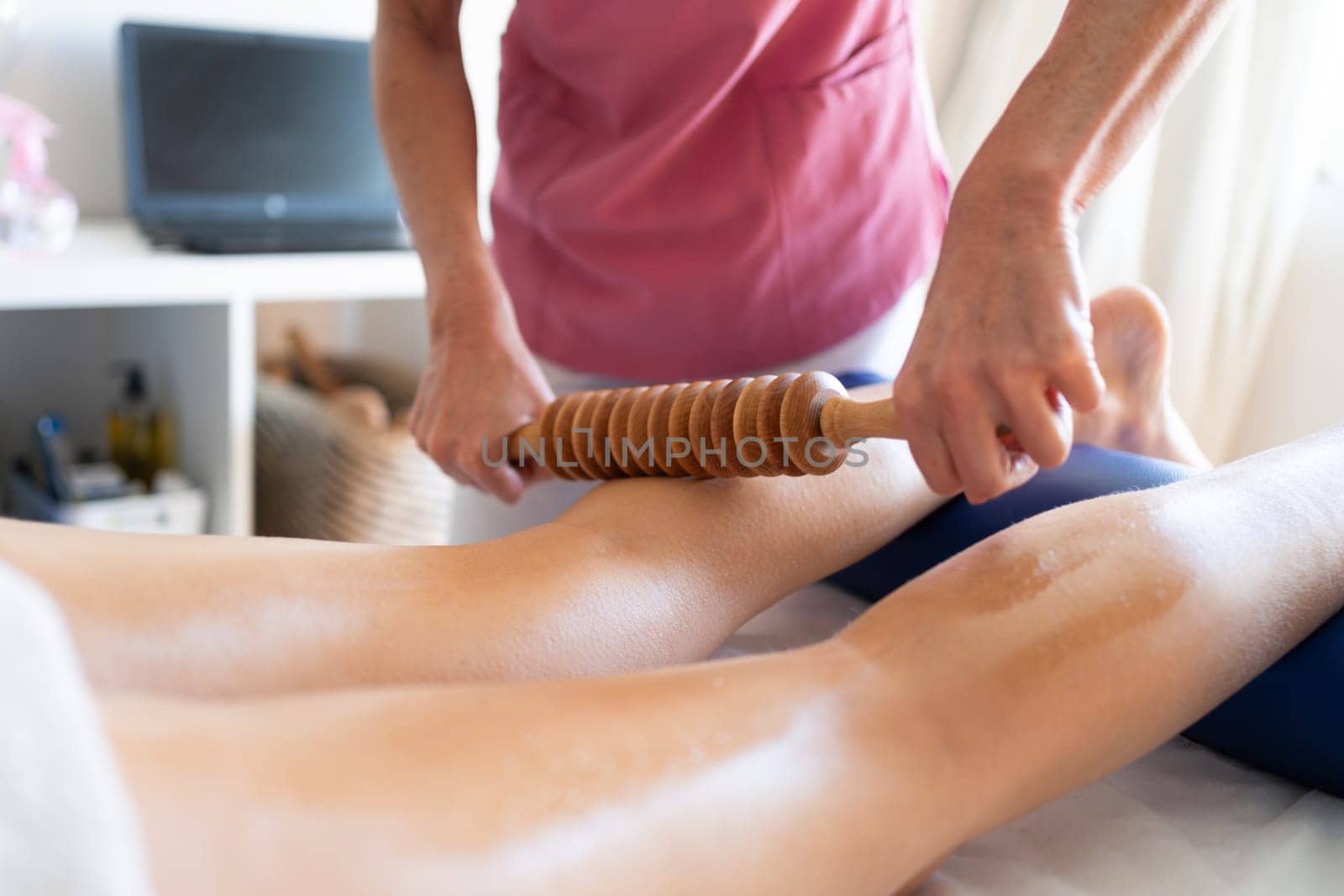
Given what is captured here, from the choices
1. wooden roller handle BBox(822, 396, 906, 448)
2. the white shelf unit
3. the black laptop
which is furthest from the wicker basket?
wooden roller handle BBox(822, 396, 906, 448)

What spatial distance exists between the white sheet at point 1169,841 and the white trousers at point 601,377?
0.45 m

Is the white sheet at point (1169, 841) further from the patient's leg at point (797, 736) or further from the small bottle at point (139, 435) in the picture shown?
the small bottle at point (139, 435)

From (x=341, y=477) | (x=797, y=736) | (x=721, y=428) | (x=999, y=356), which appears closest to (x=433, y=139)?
(x=721, y=428)

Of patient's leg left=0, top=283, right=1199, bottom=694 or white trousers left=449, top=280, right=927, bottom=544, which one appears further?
white trousers left=449, top=280, right=927, bottom=544

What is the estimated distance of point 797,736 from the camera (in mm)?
526

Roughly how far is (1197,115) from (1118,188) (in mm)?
147

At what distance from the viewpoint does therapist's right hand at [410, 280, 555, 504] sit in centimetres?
96

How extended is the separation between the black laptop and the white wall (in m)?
0.10

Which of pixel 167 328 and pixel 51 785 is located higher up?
pixel 51 785

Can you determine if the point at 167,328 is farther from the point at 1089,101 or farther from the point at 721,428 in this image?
the point at 1089,101

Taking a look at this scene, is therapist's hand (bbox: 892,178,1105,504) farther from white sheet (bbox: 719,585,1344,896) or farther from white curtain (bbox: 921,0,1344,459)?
white curtain (bbox: 921,0,1344,459)

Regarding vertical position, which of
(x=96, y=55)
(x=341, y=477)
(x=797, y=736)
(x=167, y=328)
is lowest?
(x=341, y=477)

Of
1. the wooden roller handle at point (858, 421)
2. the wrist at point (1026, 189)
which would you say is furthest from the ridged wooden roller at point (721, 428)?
the wrist at point (1026, 189)

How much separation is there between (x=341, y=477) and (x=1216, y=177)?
1.39 metres
